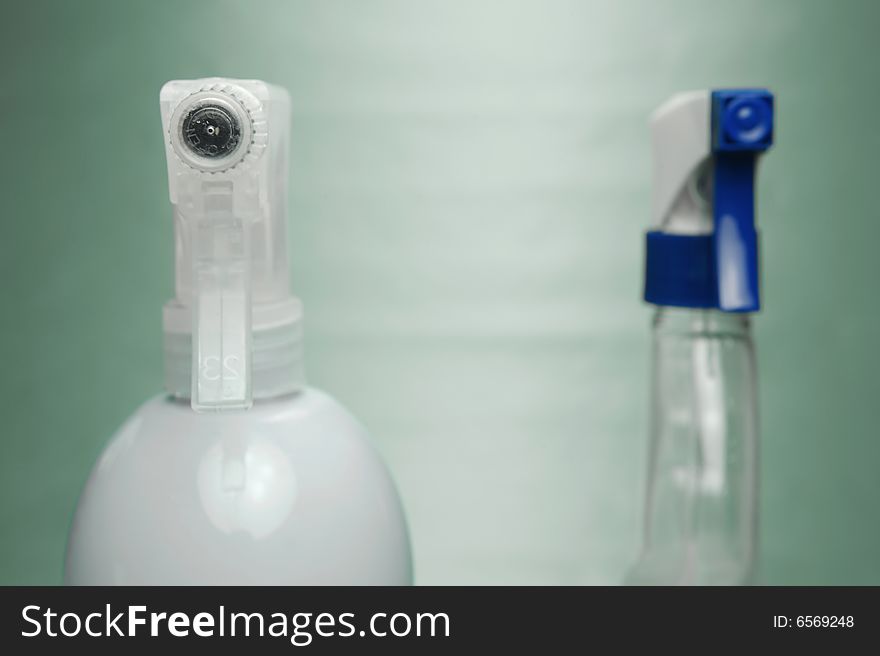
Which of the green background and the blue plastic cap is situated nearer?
the blue plastic cap

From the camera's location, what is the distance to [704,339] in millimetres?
503

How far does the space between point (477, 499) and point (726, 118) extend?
0.82ft

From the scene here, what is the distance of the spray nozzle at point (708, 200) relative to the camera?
0.45 metres

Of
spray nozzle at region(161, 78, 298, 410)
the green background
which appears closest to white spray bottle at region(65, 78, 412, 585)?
spray nozzle at region(161, 78, 298, 410)

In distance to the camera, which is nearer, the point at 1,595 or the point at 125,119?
the point at 1,595

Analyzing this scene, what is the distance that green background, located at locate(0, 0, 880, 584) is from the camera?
560 millimetres

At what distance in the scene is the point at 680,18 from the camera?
1.83 feet

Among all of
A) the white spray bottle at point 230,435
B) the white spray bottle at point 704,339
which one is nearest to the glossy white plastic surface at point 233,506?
the white spray bottle at point 230,435

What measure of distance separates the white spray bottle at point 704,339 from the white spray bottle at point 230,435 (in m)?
0.14

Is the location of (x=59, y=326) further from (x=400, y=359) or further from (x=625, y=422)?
(x=625, y=422)

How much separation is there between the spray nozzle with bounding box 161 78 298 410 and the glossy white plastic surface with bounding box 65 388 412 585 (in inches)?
1.1

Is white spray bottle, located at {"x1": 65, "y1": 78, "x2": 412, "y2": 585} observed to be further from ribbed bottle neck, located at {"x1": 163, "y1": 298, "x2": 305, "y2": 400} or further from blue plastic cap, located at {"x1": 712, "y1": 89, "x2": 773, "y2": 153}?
blue plastic cap, located at {"x1": 712, "y1": 89, "x2": 773, "y2": 153}

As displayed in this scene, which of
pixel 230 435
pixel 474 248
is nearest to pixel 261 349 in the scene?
pixel 230 435

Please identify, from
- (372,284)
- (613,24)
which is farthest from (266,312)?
(613,24)
